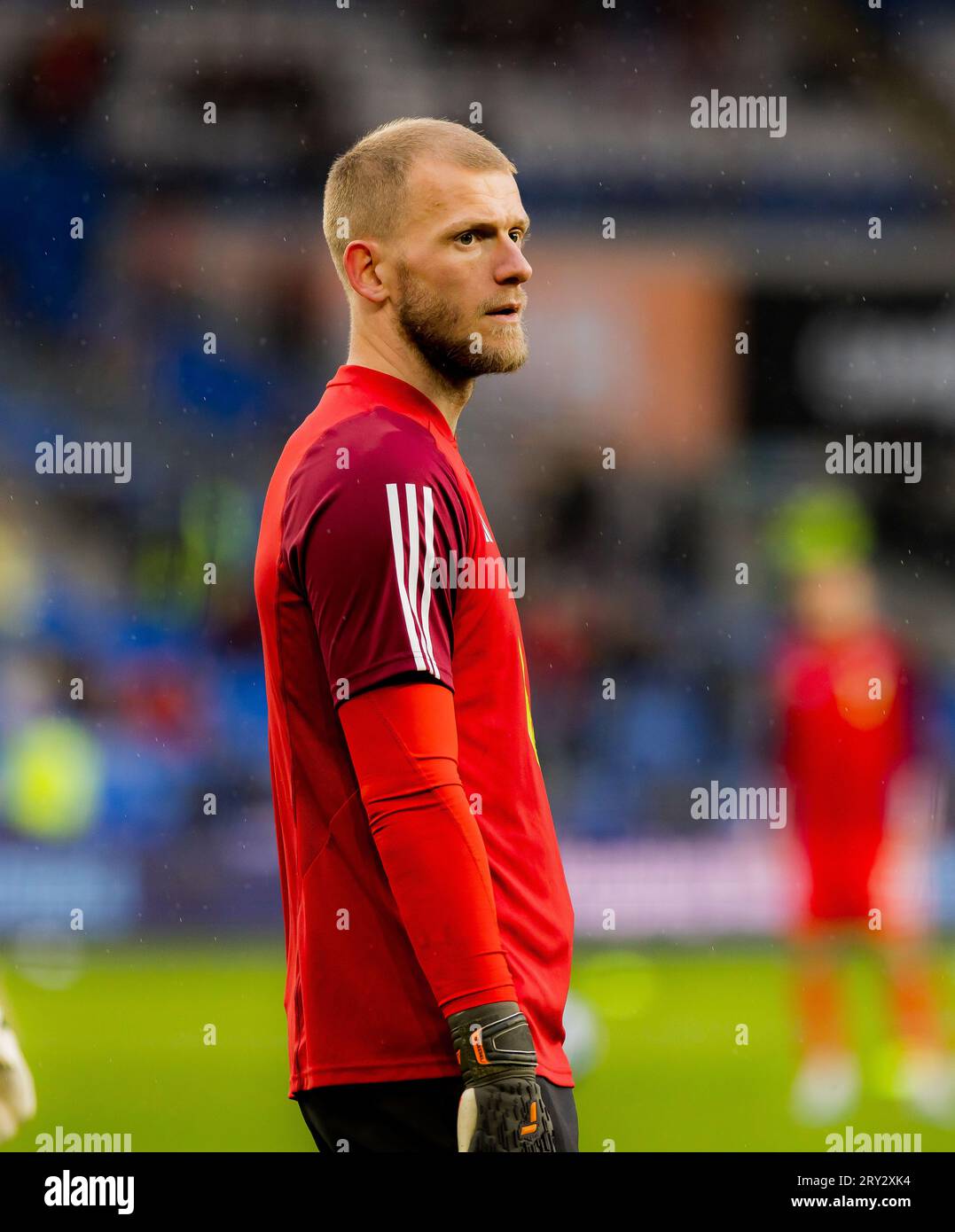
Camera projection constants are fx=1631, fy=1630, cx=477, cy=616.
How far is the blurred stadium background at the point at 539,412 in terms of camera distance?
25.4 ft

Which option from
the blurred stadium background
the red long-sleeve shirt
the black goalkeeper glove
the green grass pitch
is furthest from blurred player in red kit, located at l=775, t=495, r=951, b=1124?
the black goalkeeper glove

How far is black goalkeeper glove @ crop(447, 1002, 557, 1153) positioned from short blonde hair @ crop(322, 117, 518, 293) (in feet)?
2.95

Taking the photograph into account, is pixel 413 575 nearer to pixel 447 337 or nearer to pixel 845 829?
pixel 447 337

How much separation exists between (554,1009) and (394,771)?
1.23 ft

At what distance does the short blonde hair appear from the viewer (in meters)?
1.96

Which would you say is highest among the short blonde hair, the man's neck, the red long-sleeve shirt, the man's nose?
the short blonde hair

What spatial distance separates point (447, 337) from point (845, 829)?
426cm

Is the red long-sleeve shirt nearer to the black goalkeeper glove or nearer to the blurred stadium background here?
the black goalkeeper glove

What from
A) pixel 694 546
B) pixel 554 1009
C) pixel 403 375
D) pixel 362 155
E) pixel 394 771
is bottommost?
pixel 554 1009

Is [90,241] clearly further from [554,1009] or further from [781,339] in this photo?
[554,1009]

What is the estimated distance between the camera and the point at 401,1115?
5.86 ft
